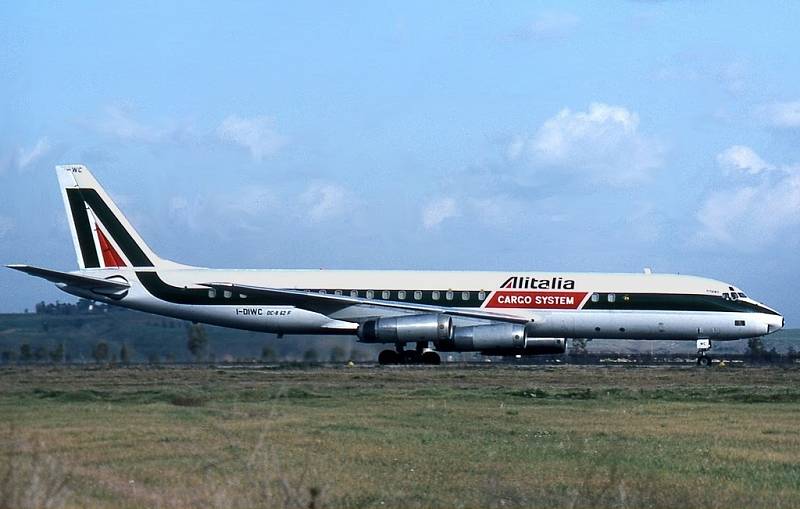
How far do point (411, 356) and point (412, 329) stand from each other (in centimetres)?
220

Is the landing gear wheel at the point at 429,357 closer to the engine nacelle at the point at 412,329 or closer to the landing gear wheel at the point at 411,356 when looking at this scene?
the landing gear wheel at the point at 411,356

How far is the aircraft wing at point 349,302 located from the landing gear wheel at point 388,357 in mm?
1937

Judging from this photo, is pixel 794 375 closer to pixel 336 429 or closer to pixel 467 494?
pixel 336 429

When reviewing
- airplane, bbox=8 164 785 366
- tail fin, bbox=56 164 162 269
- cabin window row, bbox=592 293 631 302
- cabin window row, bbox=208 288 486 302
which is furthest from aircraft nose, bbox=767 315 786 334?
tail fin, bbox=56 164 162 269

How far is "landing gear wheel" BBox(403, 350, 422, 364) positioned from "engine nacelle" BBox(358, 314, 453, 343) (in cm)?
167

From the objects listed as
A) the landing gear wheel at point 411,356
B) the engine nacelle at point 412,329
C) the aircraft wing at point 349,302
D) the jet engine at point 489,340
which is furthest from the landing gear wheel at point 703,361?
the landing gear wheel at point 411,356

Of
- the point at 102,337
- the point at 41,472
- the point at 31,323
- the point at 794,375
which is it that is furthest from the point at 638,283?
the point at 41,472

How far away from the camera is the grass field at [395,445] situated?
1256 cm

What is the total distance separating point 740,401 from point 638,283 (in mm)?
18266

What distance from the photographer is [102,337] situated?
46312 millimetres

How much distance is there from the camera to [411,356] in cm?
4488

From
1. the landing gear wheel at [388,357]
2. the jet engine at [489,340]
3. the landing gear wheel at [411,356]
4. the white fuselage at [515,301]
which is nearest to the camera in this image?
the jet engine at [489,340]

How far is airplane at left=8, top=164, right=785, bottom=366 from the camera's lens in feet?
146

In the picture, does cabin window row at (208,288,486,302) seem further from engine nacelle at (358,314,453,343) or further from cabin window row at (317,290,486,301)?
engine nacelle at (358,314,453,343)
